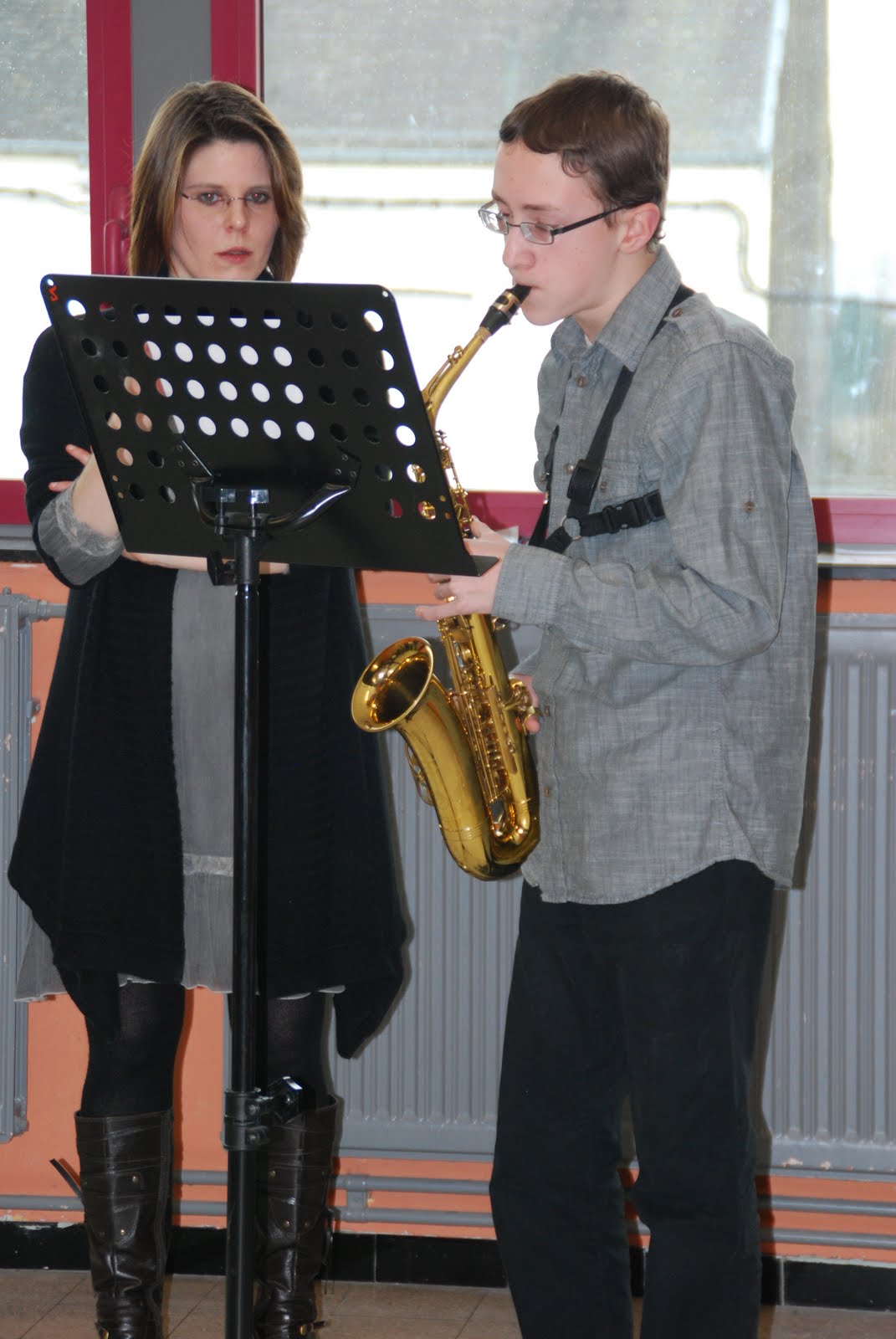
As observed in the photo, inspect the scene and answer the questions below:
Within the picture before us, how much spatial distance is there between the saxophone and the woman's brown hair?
1.42 ft

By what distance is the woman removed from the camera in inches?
80.7

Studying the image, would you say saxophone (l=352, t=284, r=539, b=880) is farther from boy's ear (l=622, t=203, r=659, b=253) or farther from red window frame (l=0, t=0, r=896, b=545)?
red window frame (l=0, t=0, r=896, b=545)

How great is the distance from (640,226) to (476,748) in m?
0.72

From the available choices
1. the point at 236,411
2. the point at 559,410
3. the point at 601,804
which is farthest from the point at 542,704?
the point at 236,411

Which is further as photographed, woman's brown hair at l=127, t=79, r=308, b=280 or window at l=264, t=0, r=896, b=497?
window at l=264, t=0, r=896, b=497

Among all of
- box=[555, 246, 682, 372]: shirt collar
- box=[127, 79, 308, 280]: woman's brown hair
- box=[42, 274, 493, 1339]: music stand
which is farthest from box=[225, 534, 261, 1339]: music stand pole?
box=[127, 79, 308, 280]: woman's brown hair

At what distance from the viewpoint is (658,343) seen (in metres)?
1.72

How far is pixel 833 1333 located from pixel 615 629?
58.6 inches

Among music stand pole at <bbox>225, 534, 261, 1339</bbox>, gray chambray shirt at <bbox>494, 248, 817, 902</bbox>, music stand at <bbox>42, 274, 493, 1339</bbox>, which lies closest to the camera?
music stand at <bbox>42, 274, 493, 1339</bbox>

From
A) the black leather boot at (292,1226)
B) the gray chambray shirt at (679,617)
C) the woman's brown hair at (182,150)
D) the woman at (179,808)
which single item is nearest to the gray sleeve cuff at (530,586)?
the gray chambray shirt at (679,617)

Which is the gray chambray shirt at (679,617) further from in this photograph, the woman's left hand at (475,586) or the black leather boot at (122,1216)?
the black leather boot at (122,1216)

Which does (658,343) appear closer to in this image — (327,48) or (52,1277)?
(327,48)

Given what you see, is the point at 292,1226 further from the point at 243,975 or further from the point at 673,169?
the point at 673,169

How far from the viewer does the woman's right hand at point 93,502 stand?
189 centimetres
